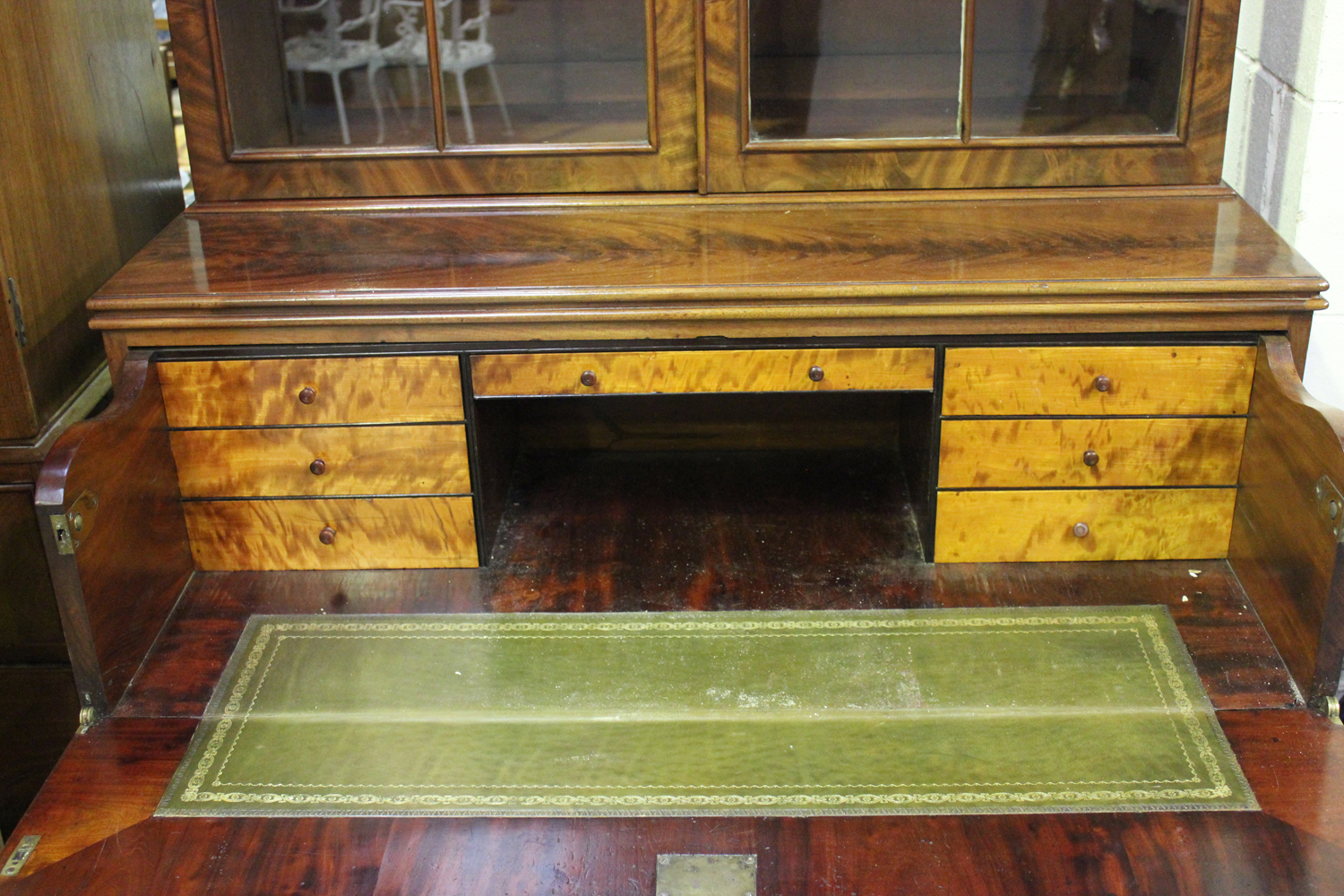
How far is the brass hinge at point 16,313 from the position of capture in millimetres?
1954

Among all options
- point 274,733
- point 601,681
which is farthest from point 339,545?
point 601,681

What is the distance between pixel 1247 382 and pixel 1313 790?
60 centimetres

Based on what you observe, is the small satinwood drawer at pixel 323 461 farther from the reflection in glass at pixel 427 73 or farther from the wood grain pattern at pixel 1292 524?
the wood grain pattern at pixel 1292 524

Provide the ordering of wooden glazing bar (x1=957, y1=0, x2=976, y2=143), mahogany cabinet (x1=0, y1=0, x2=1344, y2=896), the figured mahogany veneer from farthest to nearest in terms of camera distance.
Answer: wooden glazing bar (x1=957, y1=0, x2=976, y2=143)
the figured mahogany veneer
mahogany cabinet (x1=0, y1=0, x2=1344, y2=896)

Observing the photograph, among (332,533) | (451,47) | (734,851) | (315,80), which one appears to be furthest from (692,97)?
(734,851)

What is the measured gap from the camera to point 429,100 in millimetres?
2287

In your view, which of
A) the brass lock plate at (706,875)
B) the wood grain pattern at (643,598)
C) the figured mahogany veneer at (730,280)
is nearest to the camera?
the brass lock plate at (706,875)

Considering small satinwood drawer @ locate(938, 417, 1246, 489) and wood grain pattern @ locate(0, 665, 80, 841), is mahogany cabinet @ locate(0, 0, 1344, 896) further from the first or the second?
wood grain pattern @ locate(0, 665, 80, 841)

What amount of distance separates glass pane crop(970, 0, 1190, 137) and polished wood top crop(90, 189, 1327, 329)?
0.13 m

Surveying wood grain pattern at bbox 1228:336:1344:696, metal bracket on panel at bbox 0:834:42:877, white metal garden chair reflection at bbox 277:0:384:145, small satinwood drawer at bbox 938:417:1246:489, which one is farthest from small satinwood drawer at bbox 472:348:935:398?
metal bracket on panel at bbox 0:834:42:877

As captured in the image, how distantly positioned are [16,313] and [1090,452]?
1604 millimetres

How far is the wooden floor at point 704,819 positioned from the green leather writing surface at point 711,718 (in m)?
0.03

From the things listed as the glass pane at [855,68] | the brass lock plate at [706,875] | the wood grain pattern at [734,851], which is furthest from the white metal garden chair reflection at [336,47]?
the brass lock plate at [706,875]

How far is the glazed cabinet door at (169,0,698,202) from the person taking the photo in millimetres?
2244
